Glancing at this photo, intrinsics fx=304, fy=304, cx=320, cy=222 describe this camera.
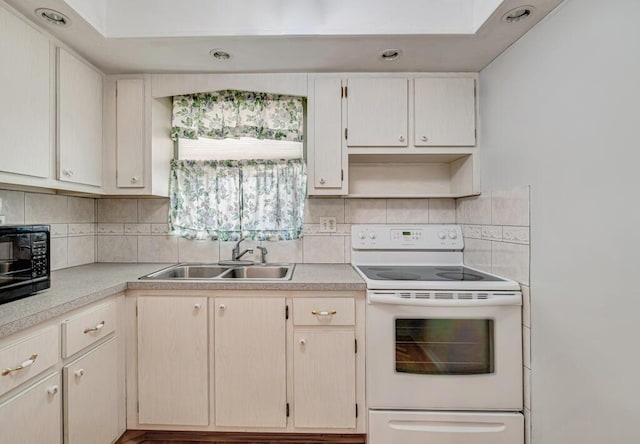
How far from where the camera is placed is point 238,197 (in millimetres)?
2164

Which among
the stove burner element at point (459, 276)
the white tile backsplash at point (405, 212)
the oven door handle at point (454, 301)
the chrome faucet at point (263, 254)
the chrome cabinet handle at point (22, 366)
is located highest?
the white tile backsplash at point (405, 212)

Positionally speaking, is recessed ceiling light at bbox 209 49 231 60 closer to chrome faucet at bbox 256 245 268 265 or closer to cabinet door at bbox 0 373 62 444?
chrome faucet at bbox 256 245 268 265

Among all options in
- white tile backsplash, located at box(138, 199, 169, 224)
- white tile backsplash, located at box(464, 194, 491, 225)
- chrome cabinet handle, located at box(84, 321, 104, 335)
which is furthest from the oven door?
white tile backsplash, located at box(138, 199, 169, 224)

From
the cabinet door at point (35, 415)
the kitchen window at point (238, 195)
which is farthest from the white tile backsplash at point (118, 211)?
the cabinet door at point (35, 415)

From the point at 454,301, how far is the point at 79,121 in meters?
2.25

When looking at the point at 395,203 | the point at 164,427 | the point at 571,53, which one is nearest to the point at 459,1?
the point at 571,53

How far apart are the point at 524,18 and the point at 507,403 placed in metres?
1.83

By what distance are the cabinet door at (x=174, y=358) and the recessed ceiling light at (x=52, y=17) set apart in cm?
139

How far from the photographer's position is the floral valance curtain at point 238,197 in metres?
2.16

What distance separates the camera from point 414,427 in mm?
1521

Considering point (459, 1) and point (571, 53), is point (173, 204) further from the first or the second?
point (571, 53)

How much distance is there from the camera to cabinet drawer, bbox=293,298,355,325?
1590 mm

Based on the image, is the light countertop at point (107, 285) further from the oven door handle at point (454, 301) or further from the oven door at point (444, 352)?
the oven door at point (444, 352)

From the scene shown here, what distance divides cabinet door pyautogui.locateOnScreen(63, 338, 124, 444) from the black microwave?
367 millimetres
